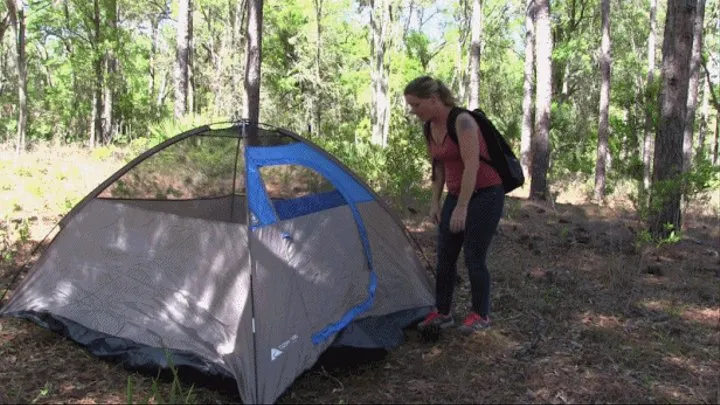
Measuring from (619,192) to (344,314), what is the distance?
1191cm

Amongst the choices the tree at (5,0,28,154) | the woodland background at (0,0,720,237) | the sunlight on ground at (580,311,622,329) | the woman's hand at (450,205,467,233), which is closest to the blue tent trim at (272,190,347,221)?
the woman's hand at (450,205,467,233)

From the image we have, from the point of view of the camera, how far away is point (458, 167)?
3.59 meters

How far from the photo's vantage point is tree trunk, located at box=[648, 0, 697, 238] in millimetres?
6059

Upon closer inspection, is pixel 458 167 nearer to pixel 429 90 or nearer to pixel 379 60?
pixel 429 90

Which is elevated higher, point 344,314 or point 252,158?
point 252,158

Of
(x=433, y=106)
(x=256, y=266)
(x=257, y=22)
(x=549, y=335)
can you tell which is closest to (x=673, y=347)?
(x=549, y=335)

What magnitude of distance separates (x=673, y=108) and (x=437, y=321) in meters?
4.08

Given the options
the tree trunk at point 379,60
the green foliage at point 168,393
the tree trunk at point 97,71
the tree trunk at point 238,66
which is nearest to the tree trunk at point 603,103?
the tree trunk at point 379,60

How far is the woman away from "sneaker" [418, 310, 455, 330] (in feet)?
0.53

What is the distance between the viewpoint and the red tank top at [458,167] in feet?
11.6

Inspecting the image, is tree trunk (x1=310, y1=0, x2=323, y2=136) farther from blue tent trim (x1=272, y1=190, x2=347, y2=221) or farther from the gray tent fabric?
blue tent trim (x1=272, y1=190, x2=347, y2=221)

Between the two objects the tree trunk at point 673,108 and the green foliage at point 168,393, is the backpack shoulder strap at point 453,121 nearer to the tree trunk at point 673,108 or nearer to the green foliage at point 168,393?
the green foliage at point 168,393

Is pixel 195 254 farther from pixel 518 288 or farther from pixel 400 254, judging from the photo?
pixel 518 288

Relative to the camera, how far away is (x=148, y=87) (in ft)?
123
